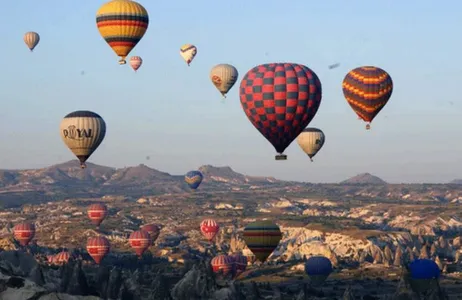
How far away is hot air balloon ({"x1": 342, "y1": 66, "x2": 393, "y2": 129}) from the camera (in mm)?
106875

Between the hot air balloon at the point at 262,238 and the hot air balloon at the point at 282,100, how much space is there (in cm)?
3819

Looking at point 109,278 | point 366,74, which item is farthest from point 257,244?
point 366,74

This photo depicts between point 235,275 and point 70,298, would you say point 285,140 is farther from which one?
point 235,275

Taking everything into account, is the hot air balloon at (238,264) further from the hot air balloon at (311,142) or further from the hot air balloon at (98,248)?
the hot air balloon at (311,142)

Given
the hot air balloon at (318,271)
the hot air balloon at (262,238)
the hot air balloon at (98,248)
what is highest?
the hot air balloon at (262,238)

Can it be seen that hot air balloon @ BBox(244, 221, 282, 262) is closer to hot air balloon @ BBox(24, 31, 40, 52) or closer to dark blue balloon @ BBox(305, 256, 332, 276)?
dark blue balloon @ BBox(305, 256, 332, 276)

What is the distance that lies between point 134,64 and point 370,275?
60.9m

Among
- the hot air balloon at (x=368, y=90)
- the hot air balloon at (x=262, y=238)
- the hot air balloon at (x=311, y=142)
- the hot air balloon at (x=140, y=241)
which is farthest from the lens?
the hot air balloon at (x=140, y=241)

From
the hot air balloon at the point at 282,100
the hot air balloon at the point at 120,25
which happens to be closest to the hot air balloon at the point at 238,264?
the hot air balloon at the point at 120,25

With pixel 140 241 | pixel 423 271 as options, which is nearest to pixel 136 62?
pixel 140 241

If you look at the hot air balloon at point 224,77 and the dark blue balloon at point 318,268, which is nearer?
the hot air balloon at point 224,77

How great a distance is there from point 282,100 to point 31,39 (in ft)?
324

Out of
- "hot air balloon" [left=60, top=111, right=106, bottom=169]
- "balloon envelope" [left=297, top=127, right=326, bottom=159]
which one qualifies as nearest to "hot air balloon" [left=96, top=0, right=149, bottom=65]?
"hot air balloon" [left=60, top=111, right=106, bottom=169]

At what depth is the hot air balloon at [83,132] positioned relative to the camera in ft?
365
